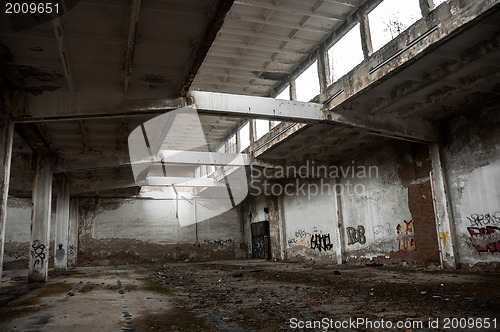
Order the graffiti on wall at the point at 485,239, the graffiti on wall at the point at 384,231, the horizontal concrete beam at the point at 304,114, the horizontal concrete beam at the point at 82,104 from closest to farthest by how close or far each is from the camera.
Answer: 1. the horizontal concrete beam at the point at 82,104
2. the horizontal concrete beam at the point at 304,114
3. the graffiti on wall at the point at 485,239
4. the graffiti on wall at the point at 384,231

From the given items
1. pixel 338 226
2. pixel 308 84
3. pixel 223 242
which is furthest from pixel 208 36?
pixel 223 242

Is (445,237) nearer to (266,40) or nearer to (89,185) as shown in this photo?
(266,40)

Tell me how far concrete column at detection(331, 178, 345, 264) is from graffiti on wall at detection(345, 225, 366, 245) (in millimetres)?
307

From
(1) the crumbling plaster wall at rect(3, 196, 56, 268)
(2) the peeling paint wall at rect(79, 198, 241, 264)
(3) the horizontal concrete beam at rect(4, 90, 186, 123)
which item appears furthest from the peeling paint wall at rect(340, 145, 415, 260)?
(1) the crumbling plaster wall at rect(3, 196, 56, 268)

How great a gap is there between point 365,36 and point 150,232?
18.1 m

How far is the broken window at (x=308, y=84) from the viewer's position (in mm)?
12531

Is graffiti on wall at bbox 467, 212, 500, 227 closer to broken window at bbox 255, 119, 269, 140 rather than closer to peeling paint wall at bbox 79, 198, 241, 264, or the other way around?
broken window at bbox 255, 119, 269, 140

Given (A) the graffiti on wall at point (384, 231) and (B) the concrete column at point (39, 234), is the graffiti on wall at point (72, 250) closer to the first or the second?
(B) the concrete column at point (39, 234)

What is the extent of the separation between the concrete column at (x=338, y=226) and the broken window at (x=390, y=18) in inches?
273

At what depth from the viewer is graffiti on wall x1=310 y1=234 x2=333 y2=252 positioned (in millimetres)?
15766

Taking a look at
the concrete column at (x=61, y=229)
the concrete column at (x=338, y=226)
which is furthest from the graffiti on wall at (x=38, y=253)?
the concrete column at (x=338, y=226)

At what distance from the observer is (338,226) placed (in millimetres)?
14961

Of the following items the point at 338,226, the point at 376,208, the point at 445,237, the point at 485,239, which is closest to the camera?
the point at 485,239

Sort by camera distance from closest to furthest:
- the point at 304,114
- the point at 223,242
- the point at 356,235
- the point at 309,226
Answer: the point at 304,114 < the point at 356,235 < the point at 309,226 < the point at 223,242
